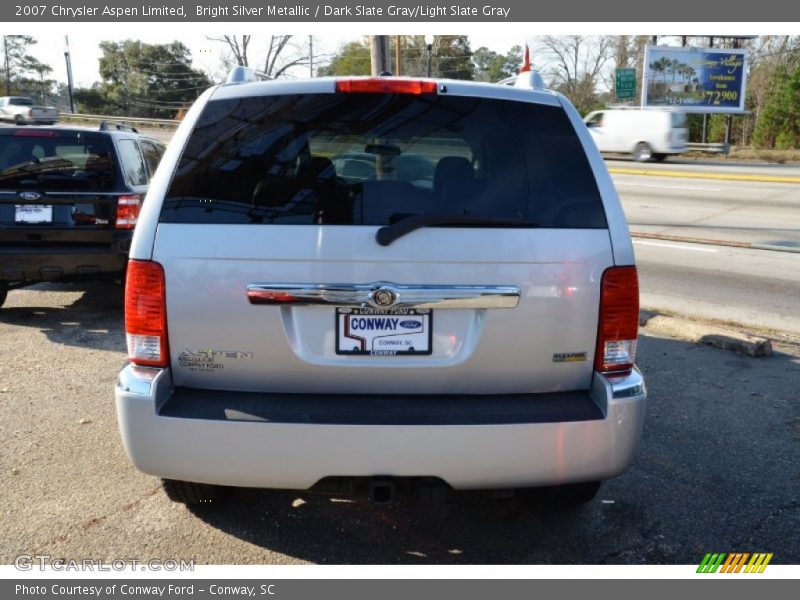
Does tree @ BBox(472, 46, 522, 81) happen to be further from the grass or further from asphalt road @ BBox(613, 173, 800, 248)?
asphalt road @ BBox(613, 173, 800, 248)

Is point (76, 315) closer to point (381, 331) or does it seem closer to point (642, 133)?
point (381, 331)

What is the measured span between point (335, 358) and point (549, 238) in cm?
95

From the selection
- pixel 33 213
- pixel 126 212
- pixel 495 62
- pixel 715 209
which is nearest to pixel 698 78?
pixel 495 62

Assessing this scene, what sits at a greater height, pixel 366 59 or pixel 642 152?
pixel 366 59

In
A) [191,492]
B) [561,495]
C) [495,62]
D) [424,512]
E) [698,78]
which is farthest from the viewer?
[495,62]

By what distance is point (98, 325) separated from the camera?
689 cm

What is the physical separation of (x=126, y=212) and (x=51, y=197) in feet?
2.18

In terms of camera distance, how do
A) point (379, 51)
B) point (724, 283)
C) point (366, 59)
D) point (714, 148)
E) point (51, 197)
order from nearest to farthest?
point (51, 197), point (724, 283), point (379, 51), point (714, 148), point (366, 59)

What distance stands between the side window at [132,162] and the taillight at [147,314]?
14.8ft

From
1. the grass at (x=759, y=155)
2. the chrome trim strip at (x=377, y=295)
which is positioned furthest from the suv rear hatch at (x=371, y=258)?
the grass at (x=759, y=155)

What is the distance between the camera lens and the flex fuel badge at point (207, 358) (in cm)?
277

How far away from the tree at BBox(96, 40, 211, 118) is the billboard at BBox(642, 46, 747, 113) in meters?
38.3

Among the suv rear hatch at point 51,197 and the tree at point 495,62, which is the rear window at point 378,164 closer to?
the suv rear hatch at point 51,197

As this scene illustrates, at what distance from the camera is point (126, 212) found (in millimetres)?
6723
